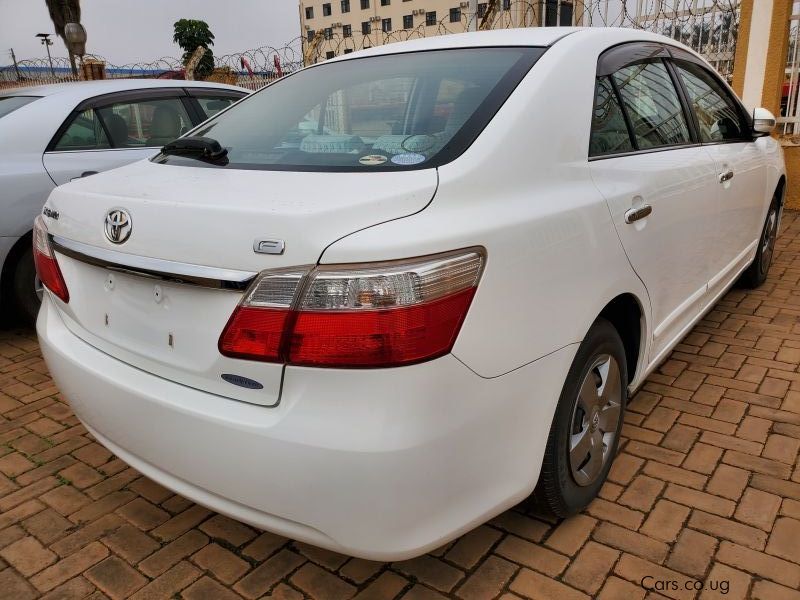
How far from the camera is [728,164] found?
3.32m

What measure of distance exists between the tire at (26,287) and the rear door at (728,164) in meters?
3.83

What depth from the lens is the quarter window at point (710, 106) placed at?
329cm

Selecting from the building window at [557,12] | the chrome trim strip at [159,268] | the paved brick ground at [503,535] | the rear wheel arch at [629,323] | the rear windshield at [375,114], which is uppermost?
the building window at [557,12]

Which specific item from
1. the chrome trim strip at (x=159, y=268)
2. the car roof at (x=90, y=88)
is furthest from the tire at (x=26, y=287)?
the chrome trim strip at (x=159, y=268)

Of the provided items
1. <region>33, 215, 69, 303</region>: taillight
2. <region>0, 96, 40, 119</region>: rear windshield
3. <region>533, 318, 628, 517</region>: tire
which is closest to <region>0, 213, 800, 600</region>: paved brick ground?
<region>533, 318, 628, 517</region>: tire

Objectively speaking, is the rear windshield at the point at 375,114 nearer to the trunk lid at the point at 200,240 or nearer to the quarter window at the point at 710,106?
the trunk lid at the point at 200,240

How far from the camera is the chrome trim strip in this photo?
1.58 metres

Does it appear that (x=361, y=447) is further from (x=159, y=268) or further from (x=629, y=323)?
(x=629, y=323)

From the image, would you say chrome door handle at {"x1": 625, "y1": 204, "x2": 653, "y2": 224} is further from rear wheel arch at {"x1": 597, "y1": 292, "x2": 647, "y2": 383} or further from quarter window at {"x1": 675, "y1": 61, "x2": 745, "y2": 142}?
quarter window at {"x1": 675, "y1": 61, "x2": 745, "y2": 142}

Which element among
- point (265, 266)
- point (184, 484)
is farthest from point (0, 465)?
point (265, 266)

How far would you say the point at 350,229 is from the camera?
1542 millimetres

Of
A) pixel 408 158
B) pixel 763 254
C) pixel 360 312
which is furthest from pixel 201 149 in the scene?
pixel 763 254

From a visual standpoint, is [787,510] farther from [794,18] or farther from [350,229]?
[794,18]

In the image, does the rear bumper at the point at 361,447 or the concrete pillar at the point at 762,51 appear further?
the concrete pillar at the point at 762,51
